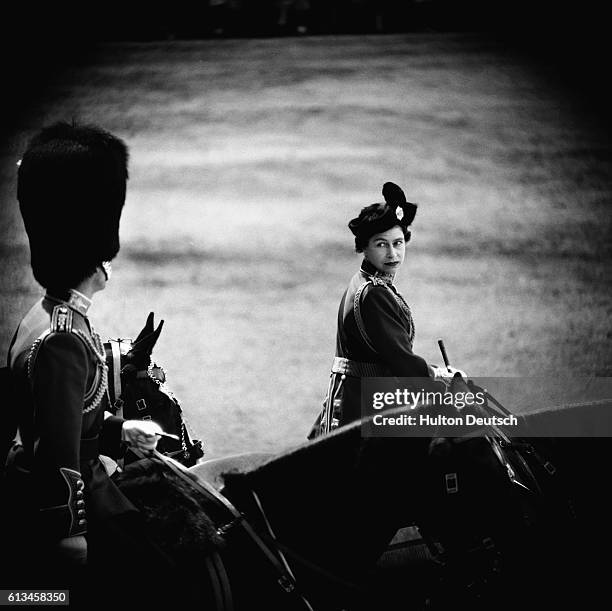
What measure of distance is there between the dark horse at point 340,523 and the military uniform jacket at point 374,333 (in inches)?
25.6

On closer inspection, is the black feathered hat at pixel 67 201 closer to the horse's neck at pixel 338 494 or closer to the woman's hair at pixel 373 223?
the horse's neck at pixel 338 494

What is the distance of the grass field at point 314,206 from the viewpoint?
5.48m

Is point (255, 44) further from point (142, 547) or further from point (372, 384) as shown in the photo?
point (142, 547)

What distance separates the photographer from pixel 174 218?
22.5 feet

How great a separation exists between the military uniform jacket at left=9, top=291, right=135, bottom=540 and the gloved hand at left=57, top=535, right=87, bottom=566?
0.6 inches

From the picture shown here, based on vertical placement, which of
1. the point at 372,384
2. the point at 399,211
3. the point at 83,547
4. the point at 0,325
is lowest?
the point at 0,325

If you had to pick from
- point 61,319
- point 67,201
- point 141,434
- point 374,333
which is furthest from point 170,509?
point 374,333

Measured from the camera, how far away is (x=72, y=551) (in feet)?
5.64

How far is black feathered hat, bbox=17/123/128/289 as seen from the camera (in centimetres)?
187

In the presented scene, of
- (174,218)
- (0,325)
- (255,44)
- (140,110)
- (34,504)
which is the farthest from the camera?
(255,44)

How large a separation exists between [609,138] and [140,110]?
372 centimetres

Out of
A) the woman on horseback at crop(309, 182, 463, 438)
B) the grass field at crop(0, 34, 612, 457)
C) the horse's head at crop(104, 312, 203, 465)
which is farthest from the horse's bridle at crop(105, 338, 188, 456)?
the grass field at crop(0, 34, 612, 457)

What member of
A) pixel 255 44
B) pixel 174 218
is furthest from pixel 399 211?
pixel 255 44

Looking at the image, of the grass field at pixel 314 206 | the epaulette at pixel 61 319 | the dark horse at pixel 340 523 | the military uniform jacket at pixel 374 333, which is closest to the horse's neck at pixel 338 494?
the dark horse at pixel 340 523
